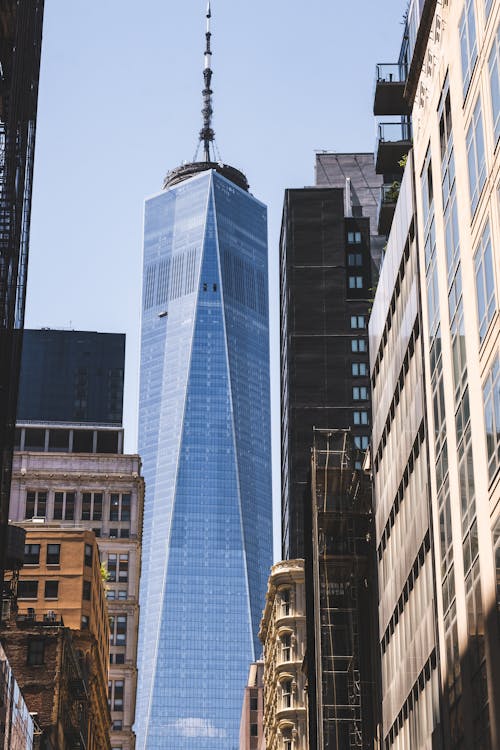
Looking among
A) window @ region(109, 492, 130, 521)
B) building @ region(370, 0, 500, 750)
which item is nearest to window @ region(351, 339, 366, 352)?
window @ region(109, 492, 130, 521)

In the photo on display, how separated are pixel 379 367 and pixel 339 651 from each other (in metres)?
18.3

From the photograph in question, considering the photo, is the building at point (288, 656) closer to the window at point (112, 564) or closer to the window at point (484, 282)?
the window at point (112, 564)

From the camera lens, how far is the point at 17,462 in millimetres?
157625

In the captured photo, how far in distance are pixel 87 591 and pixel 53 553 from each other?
385 cm

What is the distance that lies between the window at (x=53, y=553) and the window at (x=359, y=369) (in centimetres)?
6473

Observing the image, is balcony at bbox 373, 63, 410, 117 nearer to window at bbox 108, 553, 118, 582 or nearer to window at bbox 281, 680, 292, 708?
window at bbox 281, 680, 292, 708

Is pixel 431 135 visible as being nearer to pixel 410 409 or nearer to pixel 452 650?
pixel 410 409

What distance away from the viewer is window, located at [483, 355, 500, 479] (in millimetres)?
41344

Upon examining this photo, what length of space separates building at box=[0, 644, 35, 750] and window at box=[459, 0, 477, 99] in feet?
80.5

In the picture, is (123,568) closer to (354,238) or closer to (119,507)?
(119,507)

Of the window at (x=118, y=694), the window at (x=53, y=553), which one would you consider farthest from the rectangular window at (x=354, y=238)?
the window at (x=53, y=553)

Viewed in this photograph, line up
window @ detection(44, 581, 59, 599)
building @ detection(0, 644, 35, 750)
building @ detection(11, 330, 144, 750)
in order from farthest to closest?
1. building @ detection(11, 330, 144, 750)
2. window @ detection(44, 581, 59, 599)
3. building @ detection(0, 644, 35, 750)

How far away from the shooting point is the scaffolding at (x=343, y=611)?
7581 cm

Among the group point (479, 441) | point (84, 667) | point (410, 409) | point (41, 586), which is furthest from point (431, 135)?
point (41, 586)
